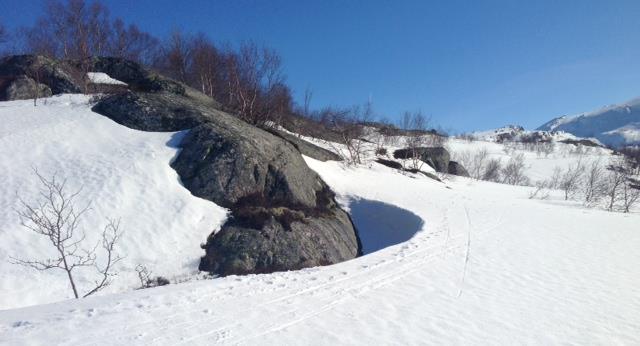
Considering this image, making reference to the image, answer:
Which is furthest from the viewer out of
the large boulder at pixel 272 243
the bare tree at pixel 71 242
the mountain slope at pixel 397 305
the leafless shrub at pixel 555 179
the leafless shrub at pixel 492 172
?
the leafless shrub at pixel 492 172

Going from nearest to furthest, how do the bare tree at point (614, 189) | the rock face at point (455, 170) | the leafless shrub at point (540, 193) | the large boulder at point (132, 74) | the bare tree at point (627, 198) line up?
the large boulder at point (132, 74) → the bare tree at point (627, 198) → the bare tree at point (614, 189) → the leafless shrub at point (540, 193) → the rock face at point (455, 170)

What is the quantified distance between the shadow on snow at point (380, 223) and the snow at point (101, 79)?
15.6 meters

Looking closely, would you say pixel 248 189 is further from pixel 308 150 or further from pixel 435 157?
pixel 435 157

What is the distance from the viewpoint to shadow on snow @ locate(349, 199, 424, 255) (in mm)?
14202

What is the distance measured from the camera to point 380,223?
51.3ft

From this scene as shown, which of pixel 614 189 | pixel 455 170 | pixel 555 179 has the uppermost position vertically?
pixel 455 170

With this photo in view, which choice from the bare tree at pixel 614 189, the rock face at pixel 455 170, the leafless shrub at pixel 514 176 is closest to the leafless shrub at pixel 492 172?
the leafless shrub at pixel 514 176

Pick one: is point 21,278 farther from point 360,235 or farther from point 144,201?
point 360,235

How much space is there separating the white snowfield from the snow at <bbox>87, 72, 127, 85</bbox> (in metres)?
9.98

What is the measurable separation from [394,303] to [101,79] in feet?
71.3

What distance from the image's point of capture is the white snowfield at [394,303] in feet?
15.4

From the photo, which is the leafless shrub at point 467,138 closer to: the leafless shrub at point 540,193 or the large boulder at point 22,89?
the leafless shrub at point 540,193

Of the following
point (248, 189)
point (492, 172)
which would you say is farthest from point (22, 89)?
point (492, 172)

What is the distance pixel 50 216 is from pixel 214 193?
425 centimetres
